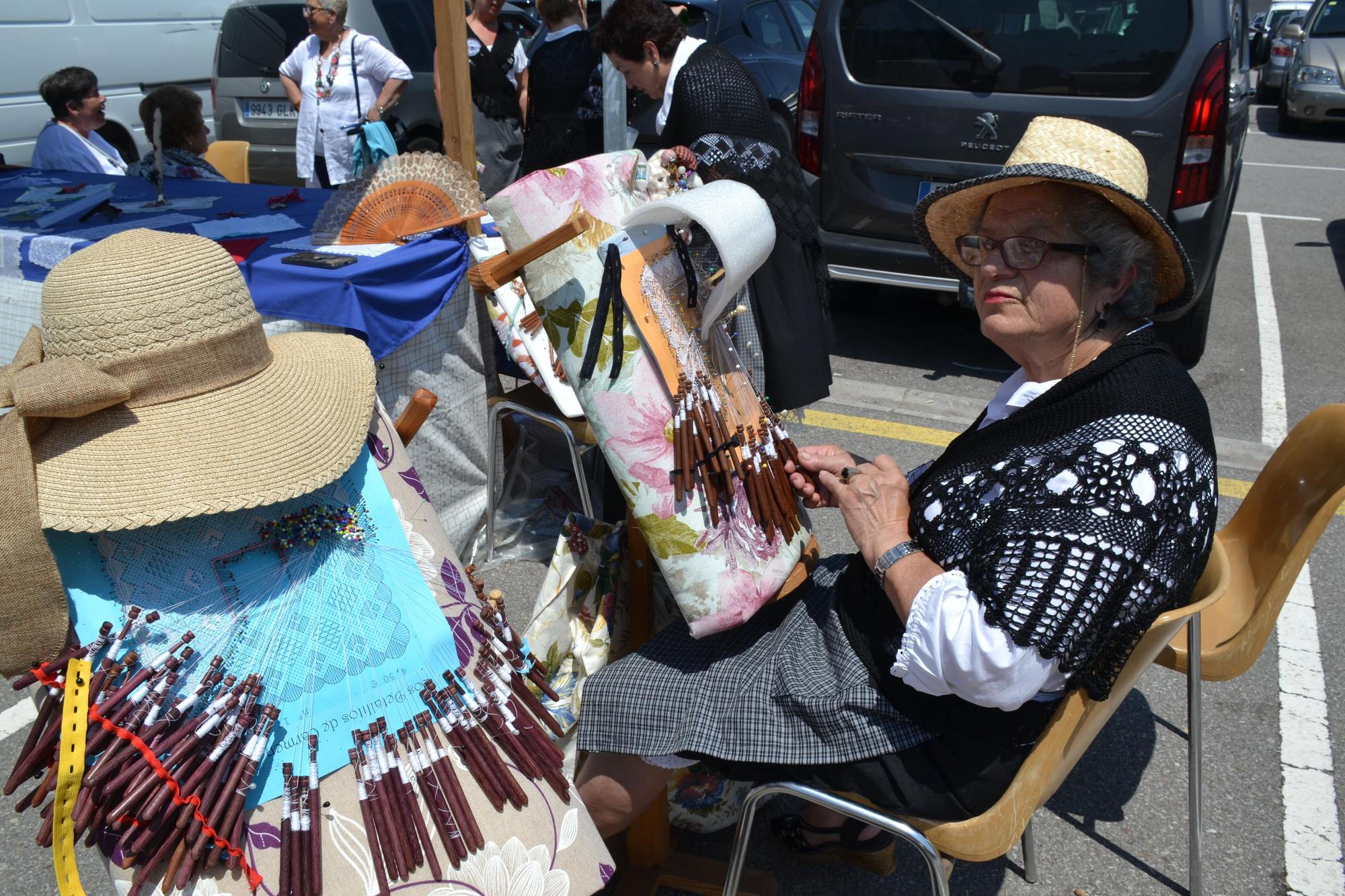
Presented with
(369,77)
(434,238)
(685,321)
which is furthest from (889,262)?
(685,321)

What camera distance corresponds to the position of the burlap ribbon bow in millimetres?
1131

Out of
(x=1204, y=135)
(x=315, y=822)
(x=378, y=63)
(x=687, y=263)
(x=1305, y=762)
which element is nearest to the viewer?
(x=315, y=822)

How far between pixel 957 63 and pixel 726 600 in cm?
379

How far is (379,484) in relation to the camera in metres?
1.45

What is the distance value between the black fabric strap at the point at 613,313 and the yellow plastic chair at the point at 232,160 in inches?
180

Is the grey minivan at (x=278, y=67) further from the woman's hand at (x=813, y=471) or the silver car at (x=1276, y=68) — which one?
the silver car at (x=1276, y=68)

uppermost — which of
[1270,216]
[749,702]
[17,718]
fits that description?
[749,702]

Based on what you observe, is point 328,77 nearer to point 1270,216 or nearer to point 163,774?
point 163,774

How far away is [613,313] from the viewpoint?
157 cm

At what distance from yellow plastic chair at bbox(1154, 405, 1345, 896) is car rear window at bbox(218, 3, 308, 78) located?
7344mm

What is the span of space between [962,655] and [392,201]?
236 cm

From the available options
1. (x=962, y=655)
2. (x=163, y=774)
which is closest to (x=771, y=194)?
(x=962, y=655)

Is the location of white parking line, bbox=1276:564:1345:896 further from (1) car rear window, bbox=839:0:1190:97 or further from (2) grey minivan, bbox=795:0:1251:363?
(1) car rear window, bbox=839:0:1190:97

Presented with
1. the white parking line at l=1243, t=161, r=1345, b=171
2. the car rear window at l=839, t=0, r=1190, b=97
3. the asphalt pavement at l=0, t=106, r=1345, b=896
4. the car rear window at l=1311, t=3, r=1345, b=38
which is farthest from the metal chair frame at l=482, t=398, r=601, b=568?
the car rear window at l=1311, t=3, r=1345, b=38
